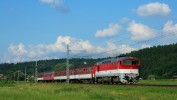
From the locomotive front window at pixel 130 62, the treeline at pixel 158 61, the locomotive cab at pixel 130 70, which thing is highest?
the treeline at pixel 158 61

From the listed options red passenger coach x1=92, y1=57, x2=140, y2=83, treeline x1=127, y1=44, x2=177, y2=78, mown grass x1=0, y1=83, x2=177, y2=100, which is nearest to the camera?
mown grass x1=0, y1=83, x2=177, y2=100

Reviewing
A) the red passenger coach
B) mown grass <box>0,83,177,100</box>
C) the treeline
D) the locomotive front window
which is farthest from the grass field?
the treeline

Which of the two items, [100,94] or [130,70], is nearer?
[100,94]

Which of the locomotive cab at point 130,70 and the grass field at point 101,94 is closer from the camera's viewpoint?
the grass field at point 101,94

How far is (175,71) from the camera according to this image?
155125 mm

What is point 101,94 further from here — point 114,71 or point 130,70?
point 114,71

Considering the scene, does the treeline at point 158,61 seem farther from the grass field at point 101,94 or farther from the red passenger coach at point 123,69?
the grass field at point 101,94

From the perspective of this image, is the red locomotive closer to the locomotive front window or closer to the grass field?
the locomotive front window

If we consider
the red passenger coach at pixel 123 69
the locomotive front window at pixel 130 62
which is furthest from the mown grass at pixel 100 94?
the locomotive front window at pixel 130 62

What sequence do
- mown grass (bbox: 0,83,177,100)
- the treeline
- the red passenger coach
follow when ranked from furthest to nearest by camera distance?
1. the treeline
2. the red passenger coach
3. mown grass (bbox: 0,83,177,100)

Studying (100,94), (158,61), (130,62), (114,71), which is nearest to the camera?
(100,94)

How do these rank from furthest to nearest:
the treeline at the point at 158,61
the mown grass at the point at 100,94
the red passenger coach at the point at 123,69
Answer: the treeline at the point at 158,61
the red passenger coach at the point at 123,69
the mown grass at the point at 100,94

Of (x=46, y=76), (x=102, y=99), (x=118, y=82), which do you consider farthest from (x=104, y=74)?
(x=46, y=76)

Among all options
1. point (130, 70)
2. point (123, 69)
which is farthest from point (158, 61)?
point (123, 69)
